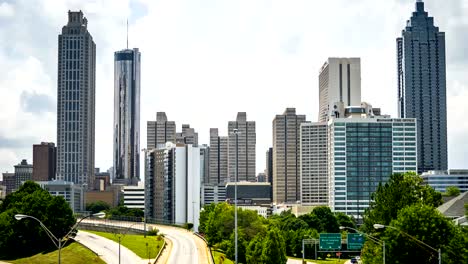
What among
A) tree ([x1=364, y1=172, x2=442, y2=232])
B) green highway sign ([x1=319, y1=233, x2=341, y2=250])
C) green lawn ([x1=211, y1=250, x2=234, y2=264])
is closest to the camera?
tree ([x1=364, y1=172, x2=442, y2=232])

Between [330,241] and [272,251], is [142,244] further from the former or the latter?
[272,251]

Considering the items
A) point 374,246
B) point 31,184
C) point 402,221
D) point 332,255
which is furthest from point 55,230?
point 402,221

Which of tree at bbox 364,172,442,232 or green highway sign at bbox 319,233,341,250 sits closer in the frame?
tree at bbox 364,172,442,232

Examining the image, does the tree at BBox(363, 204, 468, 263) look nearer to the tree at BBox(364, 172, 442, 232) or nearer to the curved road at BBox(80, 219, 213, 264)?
the tree at BBox(364, 172, 442, 232)

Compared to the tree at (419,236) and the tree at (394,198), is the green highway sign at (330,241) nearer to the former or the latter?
the tree at (394,198)

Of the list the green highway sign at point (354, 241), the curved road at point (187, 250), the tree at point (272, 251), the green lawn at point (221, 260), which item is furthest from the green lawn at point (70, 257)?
the green highway sign at point (354, 241)

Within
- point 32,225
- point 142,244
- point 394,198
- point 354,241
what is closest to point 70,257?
point 32,225

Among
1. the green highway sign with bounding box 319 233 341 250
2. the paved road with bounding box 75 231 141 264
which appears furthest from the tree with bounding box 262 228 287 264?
the paved road with bounding box 75 231 141 264
